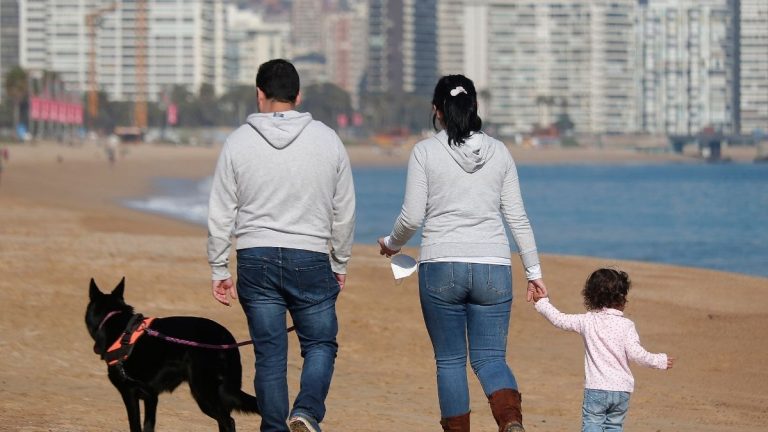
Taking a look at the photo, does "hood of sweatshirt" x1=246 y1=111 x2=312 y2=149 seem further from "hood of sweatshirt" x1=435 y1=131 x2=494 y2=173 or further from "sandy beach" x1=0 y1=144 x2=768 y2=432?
"sandy beach" x1=0 y1=144 x2=768 y2=432

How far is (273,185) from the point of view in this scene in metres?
6.38

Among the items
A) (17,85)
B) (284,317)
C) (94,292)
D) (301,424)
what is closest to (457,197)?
(284,317)

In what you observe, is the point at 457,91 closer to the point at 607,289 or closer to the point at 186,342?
the point at 607,289

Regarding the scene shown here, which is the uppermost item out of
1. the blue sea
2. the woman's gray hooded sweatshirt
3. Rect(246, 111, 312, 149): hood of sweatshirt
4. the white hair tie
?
the white hair tie

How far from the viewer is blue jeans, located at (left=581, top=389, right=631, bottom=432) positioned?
6.58 m

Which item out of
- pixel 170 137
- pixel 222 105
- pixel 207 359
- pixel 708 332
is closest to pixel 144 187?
pixel 708 332

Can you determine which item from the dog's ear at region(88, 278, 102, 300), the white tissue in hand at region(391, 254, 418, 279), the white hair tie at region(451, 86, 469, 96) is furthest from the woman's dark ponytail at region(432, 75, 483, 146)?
the dog's ear at region(88, 278, 102, 300)

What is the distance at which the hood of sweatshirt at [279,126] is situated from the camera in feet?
20.9

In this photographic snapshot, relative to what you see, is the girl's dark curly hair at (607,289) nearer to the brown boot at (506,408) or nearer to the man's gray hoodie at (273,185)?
the brown boot at (506,408)

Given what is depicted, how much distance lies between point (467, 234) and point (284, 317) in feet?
2.86

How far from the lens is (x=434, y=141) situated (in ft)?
21.7

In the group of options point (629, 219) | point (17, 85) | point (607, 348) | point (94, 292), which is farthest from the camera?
point (17, 85)

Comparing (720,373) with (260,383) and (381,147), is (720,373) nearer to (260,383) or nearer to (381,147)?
(260,383)

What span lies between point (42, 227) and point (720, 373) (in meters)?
16.9
